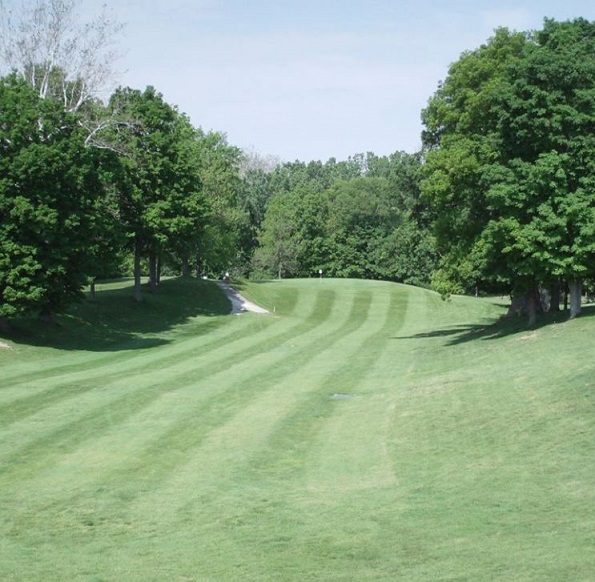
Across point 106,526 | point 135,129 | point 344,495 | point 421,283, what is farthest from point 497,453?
point 421,283

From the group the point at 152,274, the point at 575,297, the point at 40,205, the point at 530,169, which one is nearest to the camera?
the point at 530,169

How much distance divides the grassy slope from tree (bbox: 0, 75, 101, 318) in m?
5.45

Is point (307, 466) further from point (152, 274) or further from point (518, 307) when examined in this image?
point (152, 274)

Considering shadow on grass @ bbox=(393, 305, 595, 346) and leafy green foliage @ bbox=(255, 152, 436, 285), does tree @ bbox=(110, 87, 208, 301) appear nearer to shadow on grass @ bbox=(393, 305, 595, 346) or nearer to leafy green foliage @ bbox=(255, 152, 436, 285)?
shadow on grass @ bbox=(393, 305, 595, 346)

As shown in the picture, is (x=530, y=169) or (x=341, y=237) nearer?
(x=530, y=169)

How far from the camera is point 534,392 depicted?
68.8ft

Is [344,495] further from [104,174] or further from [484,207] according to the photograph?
[104,174]

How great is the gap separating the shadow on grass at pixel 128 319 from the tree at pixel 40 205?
1.73 m

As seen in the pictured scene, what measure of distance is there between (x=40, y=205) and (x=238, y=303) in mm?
27407

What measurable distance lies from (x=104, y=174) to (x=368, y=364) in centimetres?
1925

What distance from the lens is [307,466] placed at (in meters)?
16.3

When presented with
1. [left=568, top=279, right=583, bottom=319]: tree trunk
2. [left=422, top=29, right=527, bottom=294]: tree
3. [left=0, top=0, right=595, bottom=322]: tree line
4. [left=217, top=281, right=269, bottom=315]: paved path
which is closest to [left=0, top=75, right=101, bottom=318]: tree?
[left=0, top=0, right=595, bottom=322]: tree line

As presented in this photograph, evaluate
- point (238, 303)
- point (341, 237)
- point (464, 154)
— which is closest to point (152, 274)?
point (238, 303)

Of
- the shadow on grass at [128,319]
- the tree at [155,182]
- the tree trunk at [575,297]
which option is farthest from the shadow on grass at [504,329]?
the tree at [155,182]
